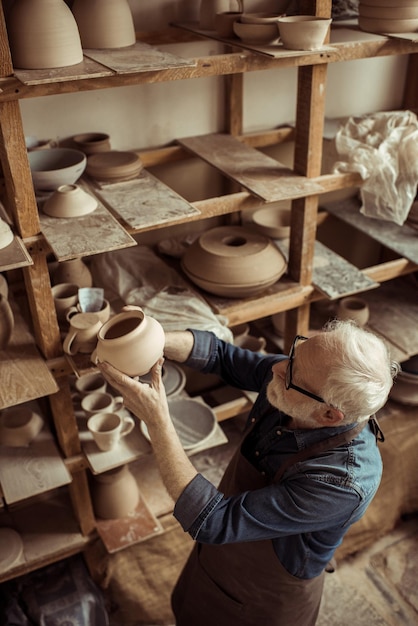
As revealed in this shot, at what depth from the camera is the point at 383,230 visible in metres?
3.03

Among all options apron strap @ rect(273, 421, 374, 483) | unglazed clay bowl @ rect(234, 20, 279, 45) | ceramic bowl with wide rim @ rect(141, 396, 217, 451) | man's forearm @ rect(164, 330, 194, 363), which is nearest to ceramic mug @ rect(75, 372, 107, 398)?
ceramic bowl with wide rim @ rect(141, 396, 217, 451)

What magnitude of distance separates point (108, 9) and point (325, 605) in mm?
2583

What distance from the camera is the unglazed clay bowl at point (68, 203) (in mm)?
2020

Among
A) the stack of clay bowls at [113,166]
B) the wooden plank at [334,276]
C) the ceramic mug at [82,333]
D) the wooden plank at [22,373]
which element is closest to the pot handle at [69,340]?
the ceramic mug at [82,333]

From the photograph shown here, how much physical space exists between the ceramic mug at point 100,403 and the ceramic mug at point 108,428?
46 millimetres

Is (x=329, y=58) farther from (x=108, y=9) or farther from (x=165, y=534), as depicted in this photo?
(x=165, y=534)

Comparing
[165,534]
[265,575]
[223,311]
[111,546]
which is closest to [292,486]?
[265,575]

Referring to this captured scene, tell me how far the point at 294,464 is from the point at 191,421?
0.97m

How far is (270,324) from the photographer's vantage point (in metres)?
3.34

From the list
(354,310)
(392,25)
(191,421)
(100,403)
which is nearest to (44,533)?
(100,403)

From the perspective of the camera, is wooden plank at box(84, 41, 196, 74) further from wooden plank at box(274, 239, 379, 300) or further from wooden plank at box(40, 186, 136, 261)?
wooden plank at box(274, 239, 379, 300)

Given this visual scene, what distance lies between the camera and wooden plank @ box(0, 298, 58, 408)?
6.67 ft

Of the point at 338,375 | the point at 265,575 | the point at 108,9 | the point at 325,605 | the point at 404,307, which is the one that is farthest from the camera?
the point at 404,307

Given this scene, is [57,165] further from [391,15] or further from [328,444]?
[328,444]
